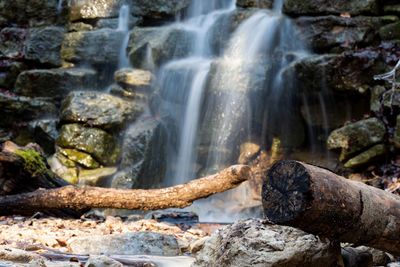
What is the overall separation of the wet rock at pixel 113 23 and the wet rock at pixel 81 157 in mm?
5716

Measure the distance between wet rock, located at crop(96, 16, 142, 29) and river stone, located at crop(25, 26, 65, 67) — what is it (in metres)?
1.36

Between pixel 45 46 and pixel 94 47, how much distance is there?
1.90 m

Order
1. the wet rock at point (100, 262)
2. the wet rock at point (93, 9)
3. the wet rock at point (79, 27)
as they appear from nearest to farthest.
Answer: the wet rock at point (100, 262) → the wet rock at point (79, 27) → the wet rock at point (93, 9)

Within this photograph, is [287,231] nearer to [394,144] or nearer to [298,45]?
[394,144]

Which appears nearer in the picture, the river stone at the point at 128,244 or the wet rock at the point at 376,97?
the river stone at the point at 128,244

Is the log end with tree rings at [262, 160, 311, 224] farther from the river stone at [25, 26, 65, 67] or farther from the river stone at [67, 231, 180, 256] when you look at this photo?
the river stone at [25, 26, 65, 67]

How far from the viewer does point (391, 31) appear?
8.38 m

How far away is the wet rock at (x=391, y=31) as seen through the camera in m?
8.32

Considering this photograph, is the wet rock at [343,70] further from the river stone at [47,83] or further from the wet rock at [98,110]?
the river stone at [47,83]

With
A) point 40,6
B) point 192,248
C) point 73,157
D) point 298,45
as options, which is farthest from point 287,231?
point 40,6

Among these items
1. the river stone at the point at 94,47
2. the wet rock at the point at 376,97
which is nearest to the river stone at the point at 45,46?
the river stone at the point at 94,47

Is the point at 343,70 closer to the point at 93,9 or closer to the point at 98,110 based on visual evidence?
the point at 98,110

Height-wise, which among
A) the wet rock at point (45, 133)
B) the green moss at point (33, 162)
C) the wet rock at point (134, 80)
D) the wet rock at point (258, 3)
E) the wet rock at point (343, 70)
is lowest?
the wet rock at point (45, 133)

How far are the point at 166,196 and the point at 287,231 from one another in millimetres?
2128
